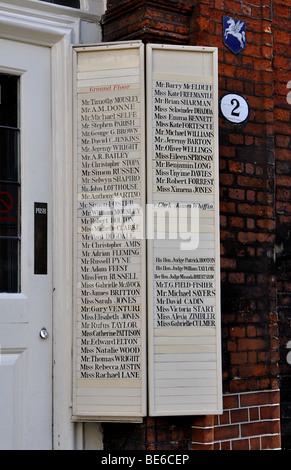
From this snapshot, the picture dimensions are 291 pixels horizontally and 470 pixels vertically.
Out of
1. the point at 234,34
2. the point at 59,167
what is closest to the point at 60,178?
the point at 59,167

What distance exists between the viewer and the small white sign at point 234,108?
462 centimetres

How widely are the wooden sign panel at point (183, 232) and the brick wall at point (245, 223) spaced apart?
0.58ft

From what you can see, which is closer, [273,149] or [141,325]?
[141,325]

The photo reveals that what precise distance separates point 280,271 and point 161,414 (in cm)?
134

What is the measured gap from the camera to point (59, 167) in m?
4.40

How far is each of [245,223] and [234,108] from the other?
0.66m

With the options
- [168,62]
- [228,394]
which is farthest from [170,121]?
[228,394]

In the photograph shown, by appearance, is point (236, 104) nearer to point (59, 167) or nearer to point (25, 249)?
point (59, 167)

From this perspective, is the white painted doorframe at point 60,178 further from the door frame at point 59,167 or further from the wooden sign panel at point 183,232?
the wooden sign panel at point 183,232

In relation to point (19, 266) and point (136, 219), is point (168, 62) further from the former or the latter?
point (19, 266)

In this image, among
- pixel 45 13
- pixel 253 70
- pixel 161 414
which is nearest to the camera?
pixel 161 414

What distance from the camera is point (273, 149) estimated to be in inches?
190

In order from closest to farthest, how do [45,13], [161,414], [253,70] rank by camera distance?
[161,414] < [45,13] < [253,70]

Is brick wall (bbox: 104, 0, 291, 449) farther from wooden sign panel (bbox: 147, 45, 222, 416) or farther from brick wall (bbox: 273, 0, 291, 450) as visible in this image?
wooden sign panel (bbox: 147, 45, 222, 416)
